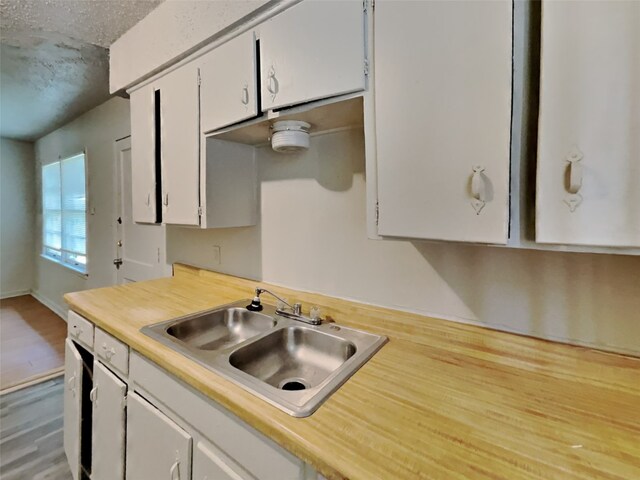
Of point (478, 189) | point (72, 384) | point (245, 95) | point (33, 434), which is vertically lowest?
point (33, 434)

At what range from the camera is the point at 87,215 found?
132 inches

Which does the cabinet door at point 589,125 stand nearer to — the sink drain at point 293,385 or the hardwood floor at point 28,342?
the sink drain at point 293,385

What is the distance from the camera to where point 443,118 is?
76 centimetres

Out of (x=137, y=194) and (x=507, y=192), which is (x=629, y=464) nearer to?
(x=507, y=192)

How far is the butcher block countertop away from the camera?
55 centimetres

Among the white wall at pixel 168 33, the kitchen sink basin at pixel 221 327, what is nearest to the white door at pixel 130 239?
the white wall at pixel 168 33

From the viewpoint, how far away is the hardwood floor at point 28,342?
8.54 feet

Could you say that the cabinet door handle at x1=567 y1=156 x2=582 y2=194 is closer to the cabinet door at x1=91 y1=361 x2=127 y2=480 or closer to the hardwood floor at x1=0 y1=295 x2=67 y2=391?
the cabinet door at x1=91 y1=361 x2=127 y2=480

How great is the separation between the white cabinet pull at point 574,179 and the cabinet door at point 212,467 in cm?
94

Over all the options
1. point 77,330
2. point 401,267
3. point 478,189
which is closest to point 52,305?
point 77,330

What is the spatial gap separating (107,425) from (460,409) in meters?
1.39

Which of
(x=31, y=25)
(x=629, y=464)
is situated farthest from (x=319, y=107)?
(x=31, y=25)

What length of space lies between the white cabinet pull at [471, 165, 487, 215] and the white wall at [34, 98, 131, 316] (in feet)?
9.35

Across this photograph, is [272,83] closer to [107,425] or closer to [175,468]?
[175,468]
